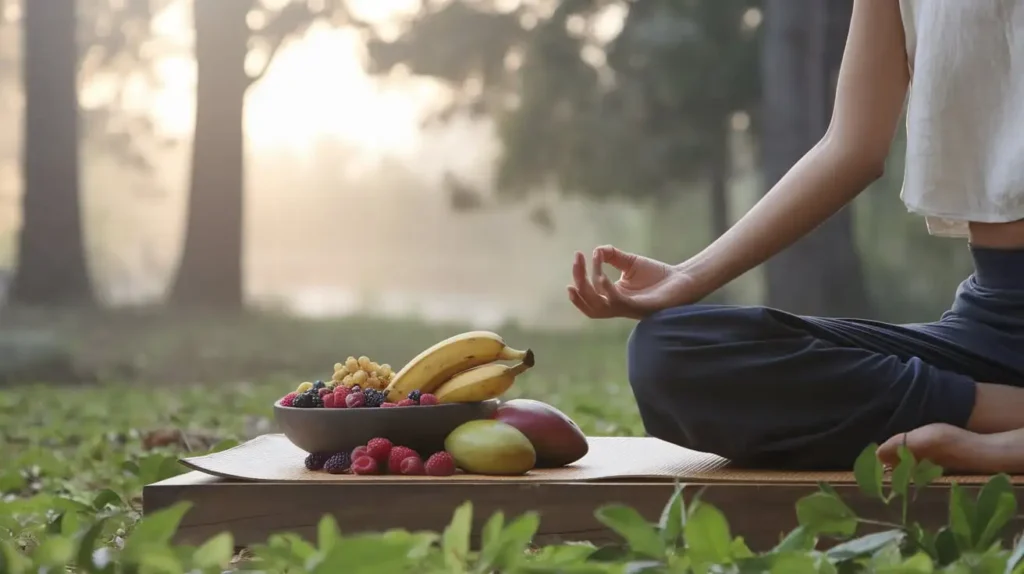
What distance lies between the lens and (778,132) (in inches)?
343

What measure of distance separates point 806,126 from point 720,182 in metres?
3.06

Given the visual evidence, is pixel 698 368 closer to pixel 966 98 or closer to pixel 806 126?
pixel 966 98

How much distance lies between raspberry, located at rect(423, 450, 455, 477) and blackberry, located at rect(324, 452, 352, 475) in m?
0.15

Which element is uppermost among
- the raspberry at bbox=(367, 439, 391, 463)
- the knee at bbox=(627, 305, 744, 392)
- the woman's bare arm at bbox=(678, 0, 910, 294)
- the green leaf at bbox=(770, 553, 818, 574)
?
the woman's bare arm at bbox=(678, 0, 910, 294)

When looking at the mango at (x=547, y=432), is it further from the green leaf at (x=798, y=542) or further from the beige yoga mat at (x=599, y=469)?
the green leaf at (x=798, y=542)

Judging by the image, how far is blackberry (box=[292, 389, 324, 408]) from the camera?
2.24m

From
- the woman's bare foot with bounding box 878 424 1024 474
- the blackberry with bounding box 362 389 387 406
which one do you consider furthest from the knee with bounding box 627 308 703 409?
the blackberry with bounding box 362 389 387 406

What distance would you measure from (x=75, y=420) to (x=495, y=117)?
7143 millimetres

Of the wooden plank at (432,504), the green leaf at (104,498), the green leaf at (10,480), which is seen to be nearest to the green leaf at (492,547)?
the wooden plank at (432,504)

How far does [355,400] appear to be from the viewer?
2215 mm

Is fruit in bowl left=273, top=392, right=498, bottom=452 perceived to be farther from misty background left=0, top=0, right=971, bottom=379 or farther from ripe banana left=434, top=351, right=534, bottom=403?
misty background left=0, top=0, right=971, bottom=379

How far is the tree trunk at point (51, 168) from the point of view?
404 inches

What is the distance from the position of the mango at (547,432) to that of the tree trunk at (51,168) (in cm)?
880

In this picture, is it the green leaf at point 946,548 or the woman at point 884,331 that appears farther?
the woman at point 884,331
